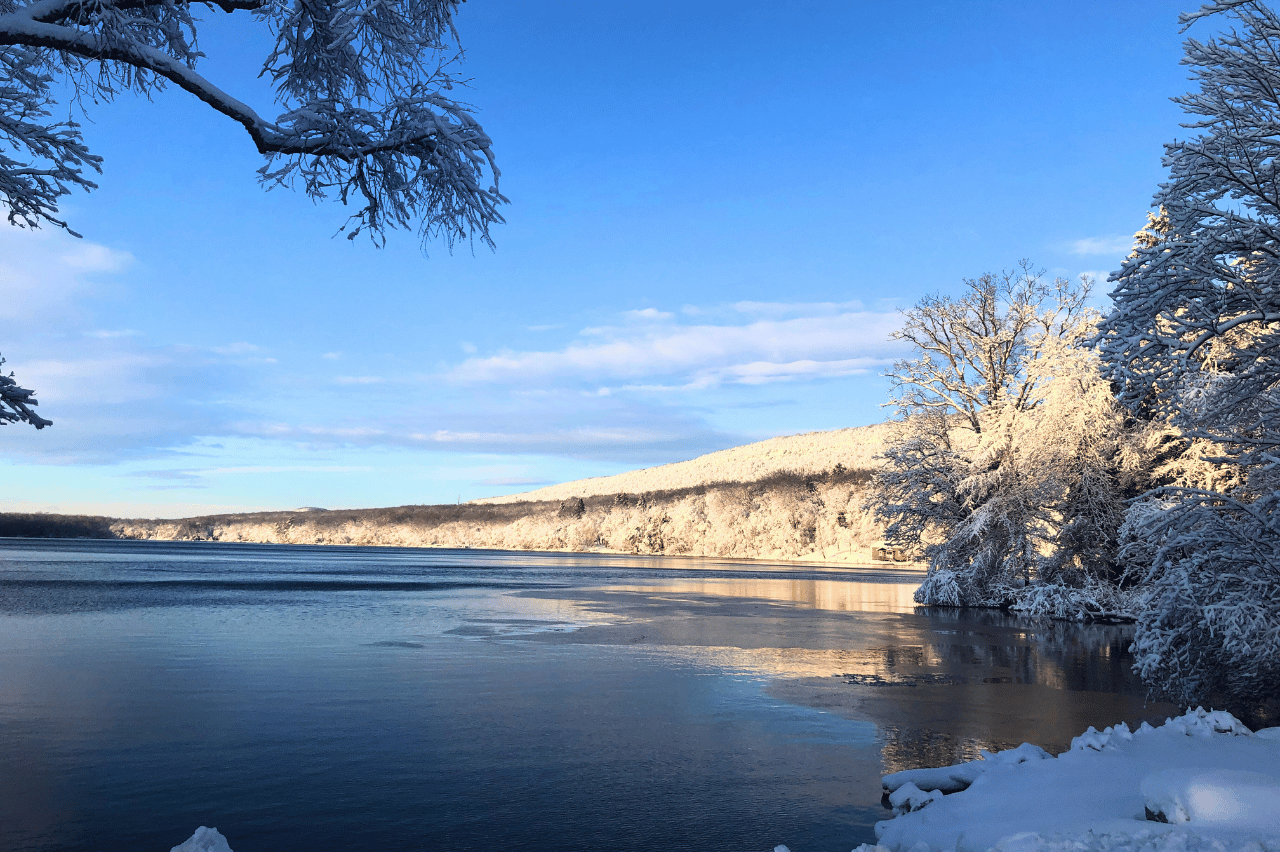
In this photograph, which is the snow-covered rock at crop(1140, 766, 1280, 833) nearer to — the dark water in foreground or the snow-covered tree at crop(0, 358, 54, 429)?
the dark water in foreground

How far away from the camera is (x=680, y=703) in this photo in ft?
35.9

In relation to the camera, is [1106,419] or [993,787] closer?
[993,787]

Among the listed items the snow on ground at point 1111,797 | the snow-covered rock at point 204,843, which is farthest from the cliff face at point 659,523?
the snow-covered rock at point 204,843

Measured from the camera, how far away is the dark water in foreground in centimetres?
639

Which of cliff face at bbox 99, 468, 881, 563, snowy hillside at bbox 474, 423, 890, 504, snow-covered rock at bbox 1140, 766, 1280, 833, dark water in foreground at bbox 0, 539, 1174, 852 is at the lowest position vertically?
dark water in foreground at bbox 0, 539, 1174, 852

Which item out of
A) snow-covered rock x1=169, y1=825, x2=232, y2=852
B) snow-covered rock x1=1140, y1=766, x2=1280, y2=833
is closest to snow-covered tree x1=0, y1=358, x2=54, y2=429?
snow-covered rock x1=169, y1=825, x2=232, y2=852

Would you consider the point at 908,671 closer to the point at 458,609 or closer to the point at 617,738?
the point at 617,738

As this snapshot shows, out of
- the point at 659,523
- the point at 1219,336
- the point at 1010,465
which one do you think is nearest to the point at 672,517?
the point at 659,523

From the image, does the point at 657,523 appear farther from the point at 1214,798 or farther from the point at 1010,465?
the point at 1214,798

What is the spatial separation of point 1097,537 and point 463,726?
22346 mm

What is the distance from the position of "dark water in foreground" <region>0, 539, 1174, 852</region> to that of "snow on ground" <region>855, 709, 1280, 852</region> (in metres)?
0.58

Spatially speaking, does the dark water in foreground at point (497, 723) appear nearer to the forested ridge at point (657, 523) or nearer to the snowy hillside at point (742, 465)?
the forested ridge at point (657, 523)

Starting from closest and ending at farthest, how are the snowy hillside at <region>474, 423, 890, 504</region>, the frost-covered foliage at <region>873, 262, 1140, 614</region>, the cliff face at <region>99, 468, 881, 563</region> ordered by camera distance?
the frost-covered foliage at <region>873, 262, 1140, 614</region>
the cliff face at <region>99, 468, 881, 563</region>
the snowy hillside at <region>474, 423, 890, 504</region>

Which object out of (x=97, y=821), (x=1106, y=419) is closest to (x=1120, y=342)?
(x=97, y=821)
